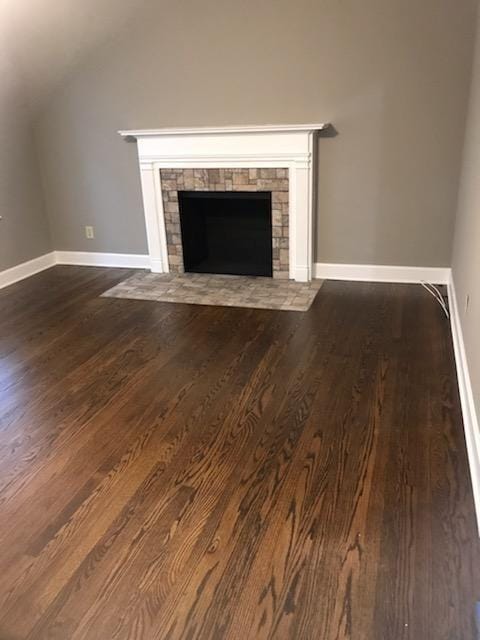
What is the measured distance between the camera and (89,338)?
3.33 m

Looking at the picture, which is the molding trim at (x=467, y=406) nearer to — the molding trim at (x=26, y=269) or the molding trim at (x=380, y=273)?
the molding trim at (x=380, y=273)

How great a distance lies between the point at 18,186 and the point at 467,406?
4.20 m

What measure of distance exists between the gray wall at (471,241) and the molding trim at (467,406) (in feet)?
0.22

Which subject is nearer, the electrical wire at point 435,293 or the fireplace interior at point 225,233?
the electrical wire at point 435,293

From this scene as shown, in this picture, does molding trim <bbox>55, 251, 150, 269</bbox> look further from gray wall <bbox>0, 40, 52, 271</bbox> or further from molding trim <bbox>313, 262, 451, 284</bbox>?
molding trim <bbox>313, 262, 451, 284</bbox>

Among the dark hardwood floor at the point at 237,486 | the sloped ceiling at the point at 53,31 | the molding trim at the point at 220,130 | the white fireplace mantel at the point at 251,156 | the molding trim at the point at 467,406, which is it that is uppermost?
the sloped ceiling at the point at 53,31

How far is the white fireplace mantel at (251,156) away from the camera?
12.8 ft

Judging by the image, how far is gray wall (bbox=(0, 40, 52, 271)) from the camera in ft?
14.2

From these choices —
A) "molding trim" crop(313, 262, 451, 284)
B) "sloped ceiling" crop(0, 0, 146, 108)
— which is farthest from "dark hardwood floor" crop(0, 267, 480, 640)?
"sloped ceiling" crop(0, 0, 146, 108)

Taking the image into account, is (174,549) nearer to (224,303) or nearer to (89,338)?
(89,338)

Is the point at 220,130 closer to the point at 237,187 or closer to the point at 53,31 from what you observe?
the point at 237,187

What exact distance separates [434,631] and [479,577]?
0.82 feet

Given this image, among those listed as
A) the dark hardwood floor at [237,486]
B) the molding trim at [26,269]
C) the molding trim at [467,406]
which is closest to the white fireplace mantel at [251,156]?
the dark hardwood floor at [237,486]

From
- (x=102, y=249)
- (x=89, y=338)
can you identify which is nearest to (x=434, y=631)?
(x=89, y=338)
